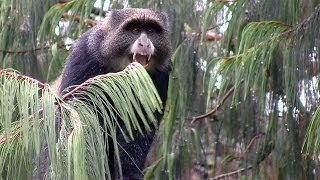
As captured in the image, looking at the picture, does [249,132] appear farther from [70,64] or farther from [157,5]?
[70,64]

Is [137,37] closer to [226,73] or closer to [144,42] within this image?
[144,42]

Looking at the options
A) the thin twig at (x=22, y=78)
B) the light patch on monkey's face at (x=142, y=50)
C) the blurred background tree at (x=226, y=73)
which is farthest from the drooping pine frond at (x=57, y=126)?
the light patch on monkey's face at (x=142, y=50)

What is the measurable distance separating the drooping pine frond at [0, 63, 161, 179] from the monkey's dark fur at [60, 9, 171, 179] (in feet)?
5.46

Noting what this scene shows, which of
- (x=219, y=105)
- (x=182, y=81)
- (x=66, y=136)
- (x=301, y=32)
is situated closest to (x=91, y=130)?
(x=66, y=136)

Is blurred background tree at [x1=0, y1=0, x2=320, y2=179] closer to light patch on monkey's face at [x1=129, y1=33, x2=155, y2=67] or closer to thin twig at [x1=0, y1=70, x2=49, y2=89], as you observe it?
light patch on monkey's face at [x1=129, y1=33, x2=155, y2=67]

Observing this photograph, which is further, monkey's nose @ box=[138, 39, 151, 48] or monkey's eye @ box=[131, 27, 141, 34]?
monkey's eye @ box=[131, 27, 141, 34]

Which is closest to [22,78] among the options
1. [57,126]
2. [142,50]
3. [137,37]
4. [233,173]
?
[57,126]

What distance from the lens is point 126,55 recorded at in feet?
12.3

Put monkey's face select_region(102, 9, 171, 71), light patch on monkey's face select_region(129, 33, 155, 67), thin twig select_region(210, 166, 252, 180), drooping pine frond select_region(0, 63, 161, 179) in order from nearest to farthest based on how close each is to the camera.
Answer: drooping pine frond select_region(0, 63, 161, 179) < light patch on monkey's face select_region(129, 33, 155, 67) < monkey's face select_region(102, 9, 171, 71) < thin twig select_region(210, 166, 252, 180)

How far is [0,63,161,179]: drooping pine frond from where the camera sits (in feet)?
5.94

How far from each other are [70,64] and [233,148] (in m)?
1.27

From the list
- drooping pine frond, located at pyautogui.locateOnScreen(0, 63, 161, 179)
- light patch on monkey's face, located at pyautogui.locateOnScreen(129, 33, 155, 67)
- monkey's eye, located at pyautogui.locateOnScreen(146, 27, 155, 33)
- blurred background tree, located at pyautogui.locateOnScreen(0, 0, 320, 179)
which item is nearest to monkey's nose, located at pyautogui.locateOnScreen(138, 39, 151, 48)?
light patch on monkey's face, located at pyautogui.locateOnScreen(129, 33, 155, 67)

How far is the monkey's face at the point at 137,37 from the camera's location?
372 cm

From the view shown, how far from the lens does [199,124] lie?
4684mm
